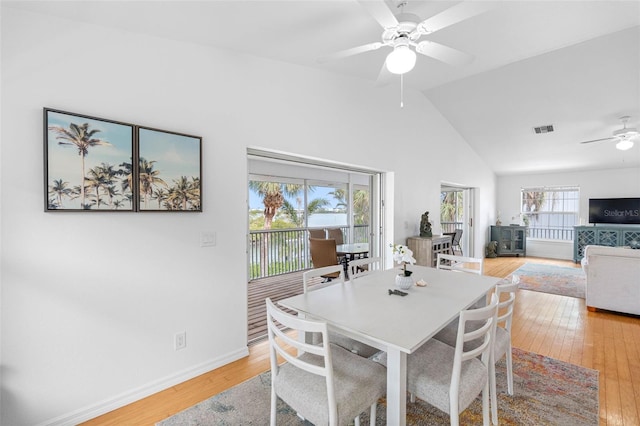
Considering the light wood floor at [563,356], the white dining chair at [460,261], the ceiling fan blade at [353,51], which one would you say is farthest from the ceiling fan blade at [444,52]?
the light wood floor at [563,356]

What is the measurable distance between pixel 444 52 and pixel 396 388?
1982 mm

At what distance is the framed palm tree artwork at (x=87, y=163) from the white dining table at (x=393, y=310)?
130 cm

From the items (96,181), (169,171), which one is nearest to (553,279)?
(169,171)

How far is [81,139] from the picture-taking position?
1.75 metres

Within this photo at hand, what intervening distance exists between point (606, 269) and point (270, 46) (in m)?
4.68

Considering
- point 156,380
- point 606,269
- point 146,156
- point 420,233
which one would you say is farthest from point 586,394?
point 146,156

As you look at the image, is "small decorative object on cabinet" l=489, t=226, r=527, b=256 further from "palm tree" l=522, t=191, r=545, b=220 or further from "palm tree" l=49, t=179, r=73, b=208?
"palm tree" l=49, t=179, r=73, b=208

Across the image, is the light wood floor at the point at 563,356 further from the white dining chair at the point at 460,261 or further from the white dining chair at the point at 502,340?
the white dining chair at the point at 460,261

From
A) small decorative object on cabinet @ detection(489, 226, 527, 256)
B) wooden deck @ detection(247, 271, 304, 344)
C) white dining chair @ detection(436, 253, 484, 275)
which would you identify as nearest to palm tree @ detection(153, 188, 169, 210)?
wooden deck @ detection(247, 271, 304, 344)

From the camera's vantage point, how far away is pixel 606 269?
3.63m

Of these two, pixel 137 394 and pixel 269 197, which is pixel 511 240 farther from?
pixel 137 394

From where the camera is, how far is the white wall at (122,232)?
1604 millimetres

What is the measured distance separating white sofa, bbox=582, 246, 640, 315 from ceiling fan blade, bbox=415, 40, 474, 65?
3.44 meters

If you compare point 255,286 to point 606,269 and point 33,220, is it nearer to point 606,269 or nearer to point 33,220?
point 33,220
